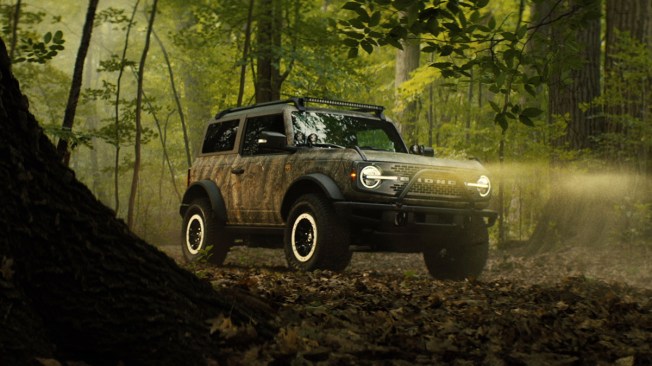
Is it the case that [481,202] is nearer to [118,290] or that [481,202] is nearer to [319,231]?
[319,231]

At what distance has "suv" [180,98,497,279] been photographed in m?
7.98

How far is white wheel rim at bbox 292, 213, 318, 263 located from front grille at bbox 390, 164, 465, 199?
38.6 inches

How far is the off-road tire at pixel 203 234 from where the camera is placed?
10148 millimetres

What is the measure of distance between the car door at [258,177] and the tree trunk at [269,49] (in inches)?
186

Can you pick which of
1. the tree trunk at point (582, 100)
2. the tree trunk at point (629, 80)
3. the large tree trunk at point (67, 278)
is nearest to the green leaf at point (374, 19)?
the large tree trunk at point (67, 278)

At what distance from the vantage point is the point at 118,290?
3188mm

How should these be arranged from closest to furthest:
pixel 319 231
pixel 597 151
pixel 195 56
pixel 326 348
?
pixel 326 348 < pixel 319 231 < pixel 597 151 < pixel 195 56

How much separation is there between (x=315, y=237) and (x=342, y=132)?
1.84 metres

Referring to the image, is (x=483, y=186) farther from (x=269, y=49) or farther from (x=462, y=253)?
(x=269, y=49)

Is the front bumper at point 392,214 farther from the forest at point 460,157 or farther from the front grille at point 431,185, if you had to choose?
the forest at point 460,157

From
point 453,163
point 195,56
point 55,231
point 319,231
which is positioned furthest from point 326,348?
point 195,56

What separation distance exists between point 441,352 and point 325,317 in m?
0.78

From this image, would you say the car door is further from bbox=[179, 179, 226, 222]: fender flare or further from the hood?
the hood

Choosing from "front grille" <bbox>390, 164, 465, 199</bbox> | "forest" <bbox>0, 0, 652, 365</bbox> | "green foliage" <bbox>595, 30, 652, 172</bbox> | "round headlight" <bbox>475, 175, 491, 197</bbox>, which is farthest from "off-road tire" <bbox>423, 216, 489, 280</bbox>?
"green foliage" <bbox>595, 30, 652, 172</bbox>
